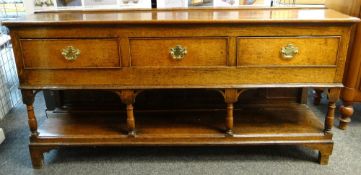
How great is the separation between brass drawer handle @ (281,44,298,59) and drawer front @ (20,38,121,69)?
2.45 feet

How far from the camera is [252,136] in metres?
1.75

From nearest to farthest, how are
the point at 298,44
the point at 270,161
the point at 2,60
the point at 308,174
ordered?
the point at 298,44 → the point at 308,174 → the point at 270,161 → the point at 2,60

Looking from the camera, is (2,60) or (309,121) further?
(2,60)

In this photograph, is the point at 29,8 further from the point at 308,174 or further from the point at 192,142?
the point at 308,174

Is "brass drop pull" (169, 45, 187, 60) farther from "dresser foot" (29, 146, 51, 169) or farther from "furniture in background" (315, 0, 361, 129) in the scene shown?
"furniture in background" (315, 0, 361, 129)

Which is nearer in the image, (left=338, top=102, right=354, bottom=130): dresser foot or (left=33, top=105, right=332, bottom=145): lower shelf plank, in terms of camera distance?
(left=33, top=105, right=332, bottom=145): lower shelf plank

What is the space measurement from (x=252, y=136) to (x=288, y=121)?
27 centimetres

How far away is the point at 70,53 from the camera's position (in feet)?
5.16

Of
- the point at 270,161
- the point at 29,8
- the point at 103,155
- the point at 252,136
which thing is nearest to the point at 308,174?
the point at 270,161

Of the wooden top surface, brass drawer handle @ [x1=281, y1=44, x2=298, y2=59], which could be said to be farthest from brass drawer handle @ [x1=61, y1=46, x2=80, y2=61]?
brass drawer handle @ [x1=281, y1=44, x2=298, y2=59]

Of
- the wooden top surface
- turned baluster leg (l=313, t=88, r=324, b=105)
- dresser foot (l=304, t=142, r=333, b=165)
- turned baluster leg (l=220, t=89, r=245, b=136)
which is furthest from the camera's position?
turned baluster leg (l=313, t=88, r=324, b=105)

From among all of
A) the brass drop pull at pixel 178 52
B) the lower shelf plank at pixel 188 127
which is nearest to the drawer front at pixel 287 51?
the brass drop pull at pixel 178 52

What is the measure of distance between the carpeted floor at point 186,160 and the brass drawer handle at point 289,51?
0.60 metres

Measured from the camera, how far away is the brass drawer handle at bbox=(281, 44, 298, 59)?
154 cm
